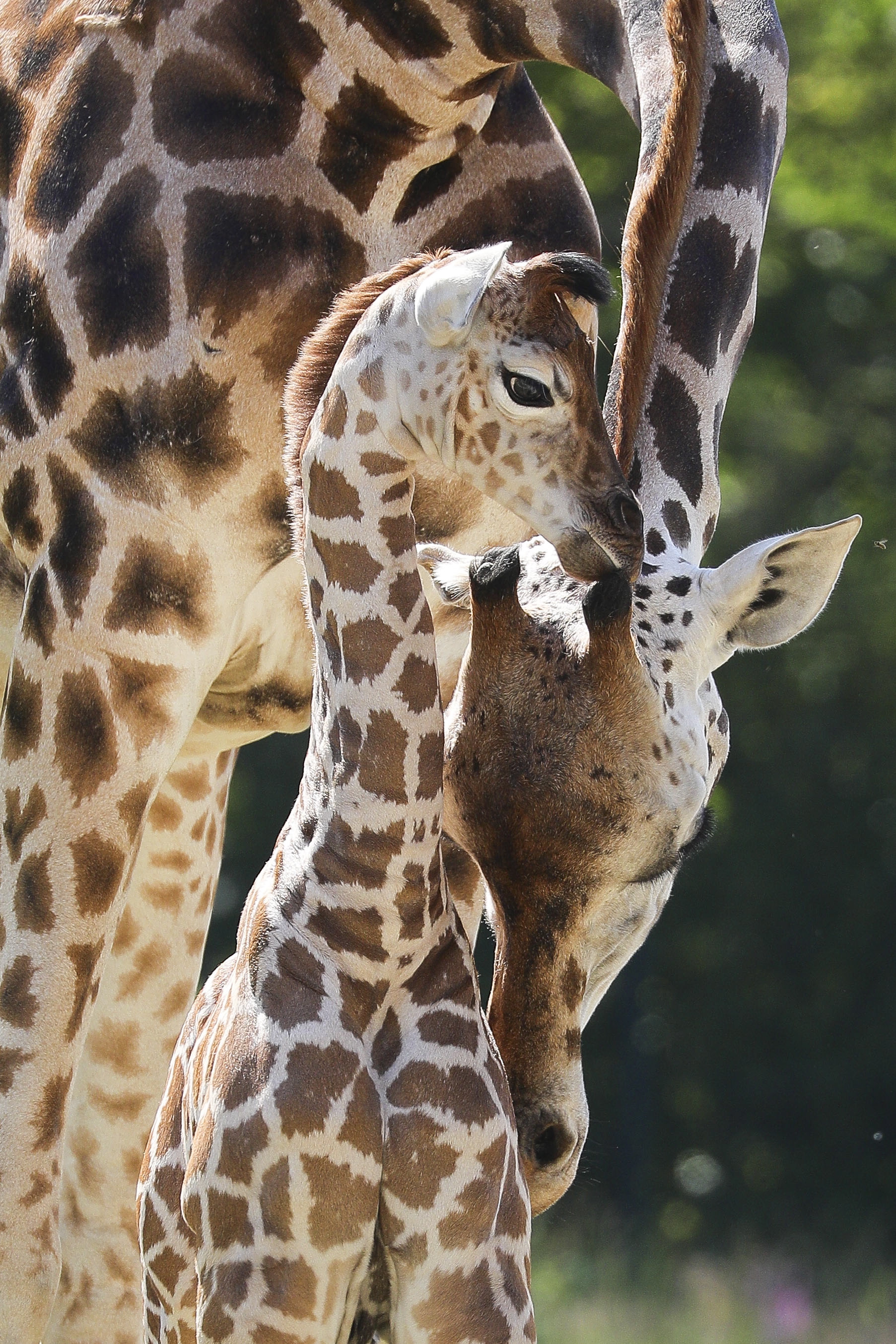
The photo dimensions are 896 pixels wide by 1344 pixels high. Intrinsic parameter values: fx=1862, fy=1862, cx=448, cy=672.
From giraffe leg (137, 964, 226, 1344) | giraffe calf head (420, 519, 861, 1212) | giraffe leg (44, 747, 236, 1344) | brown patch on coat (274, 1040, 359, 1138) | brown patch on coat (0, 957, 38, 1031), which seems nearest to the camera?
brown patch on coat (274, 1040, 359, 1138)

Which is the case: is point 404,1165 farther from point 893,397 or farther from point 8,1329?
point 893,397

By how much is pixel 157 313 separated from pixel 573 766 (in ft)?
3.33

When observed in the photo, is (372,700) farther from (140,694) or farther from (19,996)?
(19,996)

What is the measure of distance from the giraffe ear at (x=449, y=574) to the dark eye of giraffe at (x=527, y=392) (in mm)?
459

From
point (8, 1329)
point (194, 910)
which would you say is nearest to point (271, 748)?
point (194, 910)

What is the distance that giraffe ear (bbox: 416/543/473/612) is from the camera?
106 inches

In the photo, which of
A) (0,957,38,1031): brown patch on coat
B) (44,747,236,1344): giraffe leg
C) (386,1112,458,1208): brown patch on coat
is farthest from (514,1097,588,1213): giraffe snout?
(44,747,236,1344): giraffe leg

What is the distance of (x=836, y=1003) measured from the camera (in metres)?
11.3

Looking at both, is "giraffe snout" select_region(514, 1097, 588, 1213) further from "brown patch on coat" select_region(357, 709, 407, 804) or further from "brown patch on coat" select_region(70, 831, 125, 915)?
"brown patch on coat" select_region(70, 831, 125, 915)

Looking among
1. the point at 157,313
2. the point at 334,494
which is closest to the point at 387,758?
the point at 334,494

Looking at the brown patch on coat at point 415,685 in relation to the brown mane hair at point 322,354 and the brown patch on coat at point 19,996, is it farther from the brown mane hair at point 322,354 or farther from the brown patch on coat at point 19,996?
the brown patch on coat at point 19,996

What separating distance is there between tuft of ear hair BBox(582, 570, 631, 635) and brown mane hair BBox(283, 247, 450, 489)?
435 mm

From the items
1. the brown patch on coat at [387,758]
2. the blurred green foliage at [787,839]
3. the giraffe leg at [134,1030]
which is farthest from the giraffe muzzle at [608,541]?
the blurred green foliage at [787,839]

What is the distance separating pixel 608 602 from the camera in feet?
7.54
